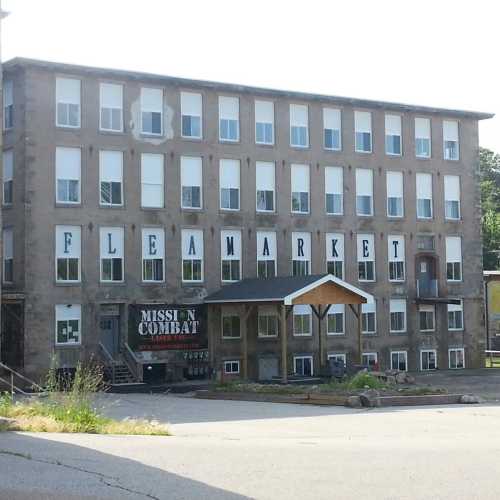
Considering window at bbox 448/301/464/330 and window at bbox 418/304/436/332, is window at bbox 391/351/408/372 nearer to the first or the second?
window at bbox 418/304/436/332

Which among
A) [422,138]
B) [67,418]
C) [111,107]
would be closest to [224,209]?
[111,107]

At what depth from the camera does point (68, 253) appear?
43.3 meters

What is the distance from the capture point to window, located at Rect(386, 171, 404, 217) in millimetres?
53031

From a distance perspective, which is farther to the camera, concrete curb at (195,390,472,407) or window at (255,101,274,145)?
window at (255,101,274,145)

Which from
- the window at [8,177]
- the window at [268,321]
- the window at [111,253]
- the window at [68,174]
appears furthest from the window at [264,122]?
the window at [8,177]

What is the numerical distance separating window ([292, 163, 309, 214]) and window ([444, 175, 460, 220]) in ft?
30.2

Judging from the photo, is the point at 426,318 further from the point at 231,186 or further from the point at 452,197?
the point at 231,186

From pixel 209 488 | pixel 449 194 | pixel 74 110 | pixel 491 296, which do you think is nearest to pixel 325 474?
pixel 209 488

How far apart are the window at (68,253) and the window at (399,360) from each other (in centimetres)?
1758

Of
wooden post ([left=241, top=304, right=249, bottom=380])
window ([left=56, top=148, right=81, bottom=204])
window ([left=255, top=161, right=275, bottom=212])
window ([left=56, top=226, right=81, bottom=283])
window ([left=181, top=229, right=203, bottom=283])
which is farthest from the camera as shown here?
window ([left=255, top=161, right=275, bottom=212])

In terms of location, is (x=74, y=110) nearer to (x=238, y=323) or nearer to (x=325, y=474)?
(x=238, y=323)

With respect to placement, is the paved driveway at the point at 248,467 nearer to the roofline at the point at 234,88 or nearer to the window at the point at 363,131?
the roofline at the point at 234,88

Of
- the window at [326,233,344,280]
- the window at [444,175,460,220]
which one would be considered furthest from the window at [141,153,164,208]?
the window at [444,175,460,220]

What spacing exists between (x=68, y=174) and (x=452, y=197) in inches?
877
